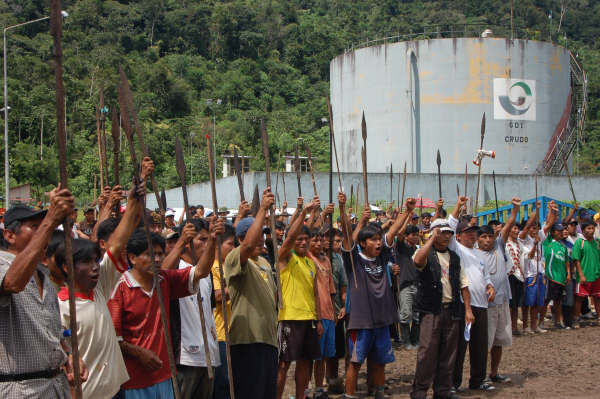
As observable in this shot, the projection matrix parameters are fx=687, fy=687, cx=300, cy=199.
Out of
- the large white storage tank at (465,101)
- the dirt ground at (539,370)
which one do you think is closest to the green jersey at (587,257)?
the dirt ground at (539,370)

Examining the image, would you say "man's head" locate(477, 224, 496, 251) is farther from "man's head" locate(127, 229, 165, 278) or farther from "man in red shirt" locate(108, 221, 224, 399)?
"man's head" locate(127, 229, 165, 278)

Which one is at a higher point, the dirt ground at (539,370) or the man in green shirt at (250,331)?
the man in green shirt at (250,331)

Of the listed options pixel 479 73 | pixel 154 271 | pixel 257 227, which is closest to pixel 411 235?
pixel 257 227

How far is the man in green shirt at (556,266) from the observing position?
11.5m

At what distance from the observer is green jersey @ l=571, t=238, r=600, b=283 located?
11797 millimetres

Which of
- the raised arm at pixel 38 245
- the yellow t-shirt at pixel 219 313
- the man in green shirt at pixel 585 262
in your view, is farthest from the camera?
the man in green shirt at pixel 585 262

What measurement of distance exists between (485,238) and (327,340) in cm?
243

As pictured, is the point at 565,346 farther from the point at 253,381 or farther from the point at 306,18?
the point at 306,18

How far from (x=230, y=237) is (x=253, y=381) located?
125cm

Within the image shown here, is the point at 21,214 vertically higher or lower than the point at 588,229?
higher

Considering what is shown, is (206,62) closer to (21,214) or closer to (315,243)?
(315,243)

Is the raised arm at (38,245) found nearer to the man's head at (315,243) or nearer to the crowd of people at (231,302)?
the crowd of people at (231,302)

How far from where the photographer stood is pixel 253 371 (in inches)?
202

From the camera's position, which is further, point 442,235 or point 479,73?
point 479,73
